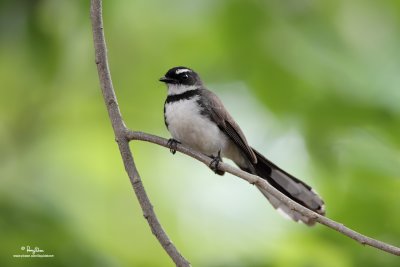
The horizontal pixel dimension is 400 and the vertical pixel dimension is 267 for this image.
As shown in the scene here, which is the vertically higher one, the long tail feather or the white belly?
the white belly

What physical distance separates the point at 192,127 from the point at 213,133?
163 millimetres

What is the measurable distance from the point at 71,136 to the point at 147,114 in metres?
0.59

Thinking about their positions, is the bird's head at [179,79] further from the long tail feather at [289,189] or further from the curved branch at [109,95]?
the curved branch at [109,95]

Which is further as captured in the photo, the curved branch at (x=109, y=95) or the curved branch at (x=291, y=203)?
the curved branch at (x=109, y=95)

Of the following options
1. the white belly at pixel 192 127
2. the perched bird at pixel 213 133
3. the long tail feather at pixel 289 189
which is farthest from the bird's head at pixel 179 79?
the long tail feather at pixel 289 189

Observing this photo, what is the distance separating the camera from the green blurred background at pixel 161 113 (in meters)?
4.04

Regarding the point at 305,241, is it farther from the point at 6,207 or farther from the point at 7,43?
the point at 7,43

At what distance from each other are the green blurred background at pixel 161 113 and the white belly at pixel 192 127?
38 centimetres

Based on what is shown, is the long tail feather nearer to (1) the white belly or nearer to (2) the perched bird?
(2) the perched bird

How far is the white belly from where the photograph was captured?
449 cm

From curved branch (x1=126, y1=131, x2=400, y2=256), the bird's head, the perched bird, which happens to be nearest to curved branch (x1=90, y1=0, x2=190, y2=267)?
curved branch (x1=126, y1=131, x2=400, y2=256)

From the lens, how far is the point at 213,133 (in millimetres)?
4582

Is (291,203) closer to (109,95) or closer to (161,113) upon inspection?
(109,95)

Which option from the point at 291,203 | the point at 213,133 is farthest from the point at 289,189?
the point at 291,203
